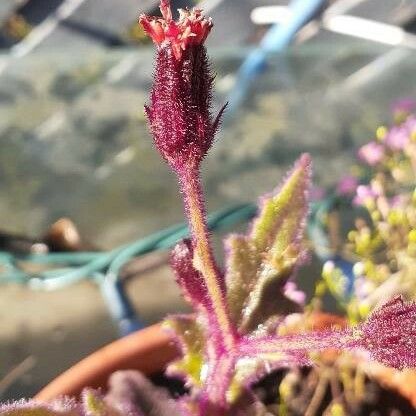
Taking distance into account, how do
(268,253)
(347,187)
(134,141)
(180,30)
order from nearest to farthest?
(180,30) < (268,253) < (347,187) < (134,141)

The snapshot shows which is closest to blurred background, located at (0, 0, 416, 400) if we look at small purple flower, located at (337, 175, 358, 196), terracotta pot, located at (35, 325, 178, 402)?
small purple flower, located at (337, 175, 358, 196)

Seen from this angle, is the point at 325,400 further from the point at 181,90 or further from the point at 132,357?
the point at 181,90

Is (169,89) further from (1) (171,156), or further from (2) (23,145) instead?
(2) (23,145)

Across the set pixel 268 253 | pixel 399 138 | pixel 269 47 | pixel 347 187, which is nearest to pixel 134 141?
pixel 269 47

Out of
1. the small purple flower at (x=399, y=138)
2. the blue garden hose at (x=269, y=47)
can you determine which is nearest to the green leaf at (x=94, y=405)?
the small purple flower at (x=399, y=138)

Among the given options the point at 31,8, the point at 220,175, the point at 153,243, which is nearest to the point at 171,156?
the point at 153,243

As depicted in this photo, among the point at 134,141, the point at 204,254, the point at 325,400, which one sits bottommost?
the point at 325,400
